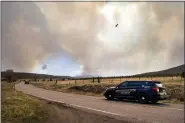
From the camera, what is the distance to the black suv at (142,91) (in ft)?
73.1

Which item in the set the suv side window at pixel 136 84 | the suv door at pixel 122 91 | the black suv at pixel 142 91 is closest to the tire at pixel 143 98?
the black suv at pixel 142 91

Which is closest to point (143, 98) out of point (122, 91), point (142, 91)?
point (142, 91)

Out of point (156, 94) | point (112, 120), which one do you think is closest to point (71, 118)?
point (112, 120)

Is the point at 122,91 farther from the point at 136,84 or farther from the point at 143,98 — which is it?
the point at 143,98

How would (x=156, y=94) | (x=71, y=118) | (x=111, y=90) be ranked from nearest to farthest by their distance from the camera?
(x=71, y=118) < (x=156, y=94) < (x=111, y=90)

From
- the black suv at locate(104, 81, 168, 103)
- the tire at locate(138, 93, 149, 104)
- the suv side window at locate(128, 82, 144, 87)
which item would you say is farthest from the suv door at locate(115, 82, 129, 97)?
the tire at locate(138, 93, 149, 104)

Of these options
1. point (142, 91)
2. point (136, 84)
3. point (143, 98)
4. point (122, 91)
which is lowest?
point (143, 98)

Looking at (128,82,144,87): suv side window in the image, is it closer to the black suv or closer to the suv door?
the black suv

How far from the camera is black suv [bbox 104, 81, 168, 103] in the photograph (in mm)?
22281

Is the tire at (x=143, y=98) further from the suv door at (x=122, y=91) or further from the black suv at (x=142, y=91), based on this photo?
the suv door at (x=122, y=91)

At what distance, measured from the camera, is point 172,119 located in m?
13.9

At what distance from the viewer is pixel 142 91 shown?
898 inches

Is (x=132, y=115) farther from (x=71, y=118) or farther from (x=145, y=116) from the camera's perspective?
(x=71, y=118)

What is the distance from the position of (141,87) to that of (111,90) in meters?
3.07
